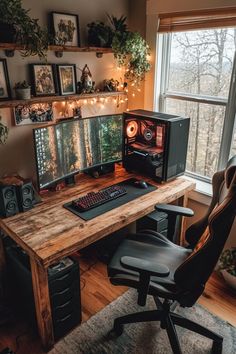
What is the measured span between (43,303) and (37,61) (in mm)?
1553

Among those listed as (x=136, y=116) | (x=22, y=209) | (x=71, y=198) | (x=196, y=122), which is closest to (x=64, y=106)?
(x=136, y=116)

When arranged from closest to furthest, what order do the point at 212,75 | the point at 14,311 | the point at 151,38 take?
the point at 14,311
the point at 212,75
the point at 151,38

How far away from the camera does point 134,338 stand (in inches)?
71.1

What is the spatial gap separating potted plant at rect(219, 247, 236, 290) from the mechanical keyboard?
0.92 meters

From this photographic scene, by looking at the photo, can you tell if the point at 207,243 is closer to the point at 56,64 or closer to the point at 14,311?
the point at 14,311

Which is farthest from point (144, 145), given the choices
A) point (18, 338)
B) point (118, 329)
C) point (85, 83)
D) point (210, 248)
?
point (18, 338)

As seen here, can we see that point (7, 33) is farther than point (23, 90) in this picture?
No

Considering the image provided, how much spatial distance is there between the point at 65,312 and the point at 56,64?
167 centimetres

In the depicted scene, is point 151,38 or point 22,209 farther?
point 151,38

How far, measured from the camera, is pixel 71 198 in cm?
200

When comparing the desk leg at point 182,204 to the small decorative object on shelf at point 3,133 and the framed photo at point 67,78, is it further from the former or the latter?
the small decorative object on shelf at point 3,133

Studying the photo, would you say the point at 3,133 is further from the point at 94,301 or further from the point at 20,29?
the point at 94,301

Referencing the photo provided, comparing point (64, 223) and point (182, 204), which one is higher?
point (64, 223)

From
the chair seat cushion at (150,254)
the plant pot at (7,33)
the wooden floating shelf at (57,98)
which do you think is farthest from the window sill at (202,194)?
the plant pot at (7,33)
